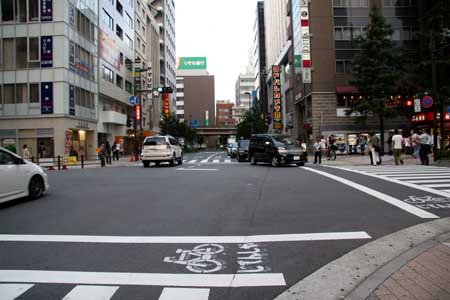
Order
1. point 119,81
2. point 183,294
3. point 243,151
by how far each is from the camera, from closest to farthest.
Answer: point 183,294 → point 243,151 → point 119,81

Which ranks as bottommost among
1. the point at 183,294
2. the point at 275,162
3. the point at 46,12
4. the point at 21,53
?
the point at 183,294

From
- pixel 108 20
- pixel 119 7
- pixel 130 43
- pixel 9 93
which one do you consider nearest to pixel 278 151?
pixel 9 93

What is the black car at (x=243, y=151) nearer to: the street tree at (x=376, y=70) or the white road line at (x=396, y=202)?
the street tree at (x=376, y=70)

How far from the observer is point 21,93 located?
3250 centimetres

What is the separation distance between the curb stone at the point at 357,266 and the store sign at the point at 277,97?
48382 millimetres

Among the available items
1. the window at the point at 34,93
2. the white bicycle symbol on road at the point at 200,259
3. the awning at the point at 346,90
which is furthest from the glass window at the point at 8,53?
the white bicycle symbol on road at the point at 200,259

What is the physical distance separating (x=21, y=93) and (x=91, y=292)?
33.4 m

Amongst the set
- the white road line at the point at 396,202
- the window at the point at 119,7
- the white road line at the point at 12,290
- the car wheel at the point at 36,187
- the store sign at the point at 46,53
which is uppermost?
the window at the point at 119,7

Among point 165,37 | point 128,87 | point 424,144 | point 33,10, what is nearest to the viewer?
point 424,144

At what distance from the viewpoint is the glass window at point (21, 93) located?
3241cm

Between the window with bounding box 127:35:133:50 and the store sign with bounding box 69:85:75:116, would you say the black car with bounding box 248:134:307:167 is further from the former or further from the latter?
the window with bounding box 127:35:133:50

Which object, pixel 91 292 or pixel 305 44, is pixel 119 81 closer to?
pixel 305 44

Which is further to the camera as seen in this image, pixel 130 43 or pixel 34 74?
pixel 130 43

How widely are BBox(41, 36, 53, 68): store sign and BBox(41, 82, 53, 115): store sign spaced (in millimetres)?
1620
